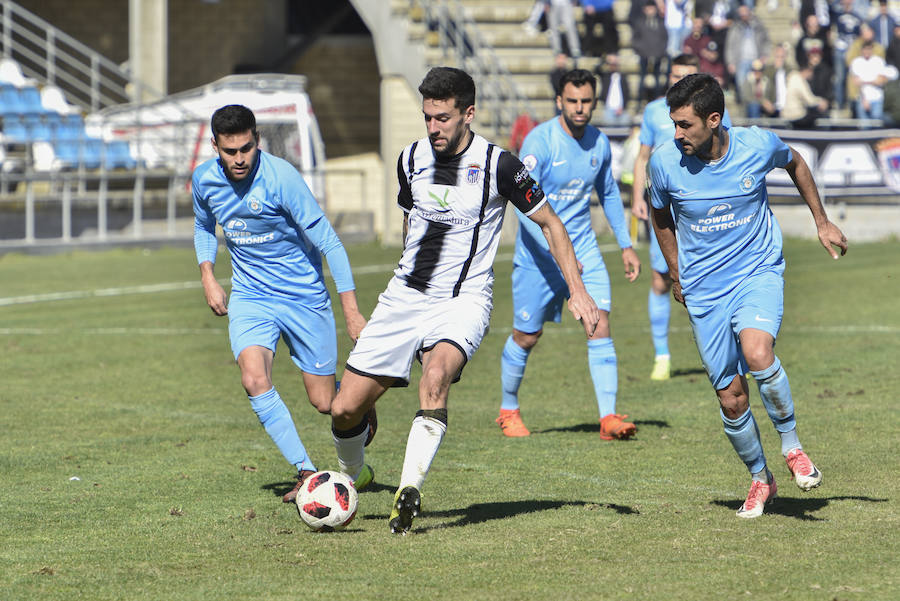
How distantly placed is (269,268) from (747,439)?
258cm

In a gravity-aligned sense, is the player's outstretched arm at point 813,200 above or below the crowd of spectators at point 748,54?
below

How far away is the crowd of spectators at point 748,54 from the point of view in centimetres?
2419

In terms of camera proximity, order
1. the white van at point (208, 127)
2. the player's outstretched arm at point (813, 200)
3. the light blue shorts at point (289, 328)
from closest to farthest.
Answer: the player's outstretched arm at point (813, 200), the light blue shorts at point (289, 328), the white van at point (208, 127)

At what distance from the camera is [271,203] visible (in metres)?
7.07

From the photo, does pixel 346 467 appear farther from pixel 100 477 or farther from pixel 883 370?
pixel 883 370

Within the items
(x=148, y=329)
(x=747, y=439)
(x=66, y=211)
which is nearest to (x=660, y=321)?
(x=747, y=439)

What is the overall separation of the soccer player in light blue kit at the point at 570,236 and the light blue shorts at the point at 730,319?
2.31 m

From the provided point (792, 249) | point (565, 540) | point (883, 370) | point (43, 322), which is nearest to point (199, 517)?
point (565, 540)

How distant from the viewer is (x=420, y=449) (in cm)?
607

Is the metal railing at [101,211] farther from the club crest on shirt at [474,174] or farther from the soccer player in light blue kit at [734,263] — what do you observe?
the soccer player in light blue kit at [734,263]

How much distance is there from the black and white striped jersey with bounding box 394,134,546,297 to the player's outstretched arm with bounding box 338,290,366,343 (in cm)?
32

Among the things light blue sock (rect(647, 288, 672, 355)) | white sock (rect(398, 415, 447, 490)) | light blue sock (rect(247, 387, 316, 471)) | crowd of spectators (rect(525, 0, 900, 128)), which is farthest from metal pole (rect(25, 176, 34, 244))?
white sock (rect(398, 415, 447, 490))

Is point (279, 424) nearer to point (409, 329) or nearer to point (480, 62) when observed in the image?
point (409, 329)

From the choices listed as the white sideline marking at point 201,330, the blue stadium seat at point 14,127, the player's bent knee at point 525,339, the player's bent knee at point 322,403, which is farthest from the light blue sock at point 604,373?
the blue stadium seat at point 14,127
